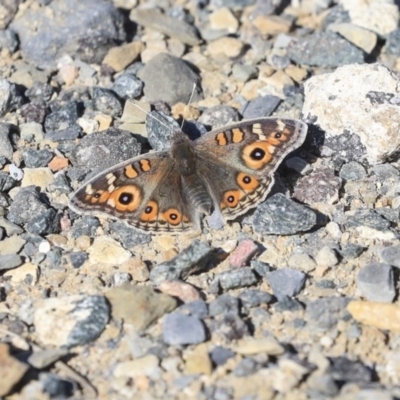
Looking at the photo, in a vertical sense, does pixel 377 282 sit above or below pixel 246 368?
above

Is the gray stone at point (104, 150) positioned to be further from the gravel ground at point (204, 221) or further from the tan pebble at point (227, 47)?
the tan pebble at point (227, 47)

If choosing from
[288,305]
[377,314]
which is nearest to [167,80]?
[288,305]

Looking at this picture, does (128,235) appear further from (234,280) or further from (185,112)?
(185,112)

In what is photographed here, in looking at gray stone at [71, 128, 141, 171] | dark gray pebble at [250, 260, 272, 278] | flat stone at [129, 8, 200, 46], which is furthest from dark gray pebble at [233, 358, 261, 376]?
flat stone at [129, 8, 200, 46]

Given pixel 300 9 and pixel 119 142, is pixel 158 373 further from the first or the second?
pixel 300 9

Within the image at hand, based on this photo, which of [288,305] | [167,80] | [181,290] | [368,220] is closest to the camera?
[288,305]

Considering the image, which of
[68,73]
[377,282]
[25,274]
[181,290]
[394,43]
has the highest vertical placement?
[394,43]

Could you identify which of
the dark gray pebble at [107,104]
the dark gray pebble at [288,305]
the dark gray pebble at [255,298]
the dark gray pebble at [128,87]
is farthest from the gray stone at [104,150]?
the dark gray pebble at [288,305]

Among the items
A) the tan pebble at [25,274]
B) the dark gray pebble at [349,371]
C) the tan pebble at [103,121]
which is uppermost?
the dark gray pebble at [349,371]
